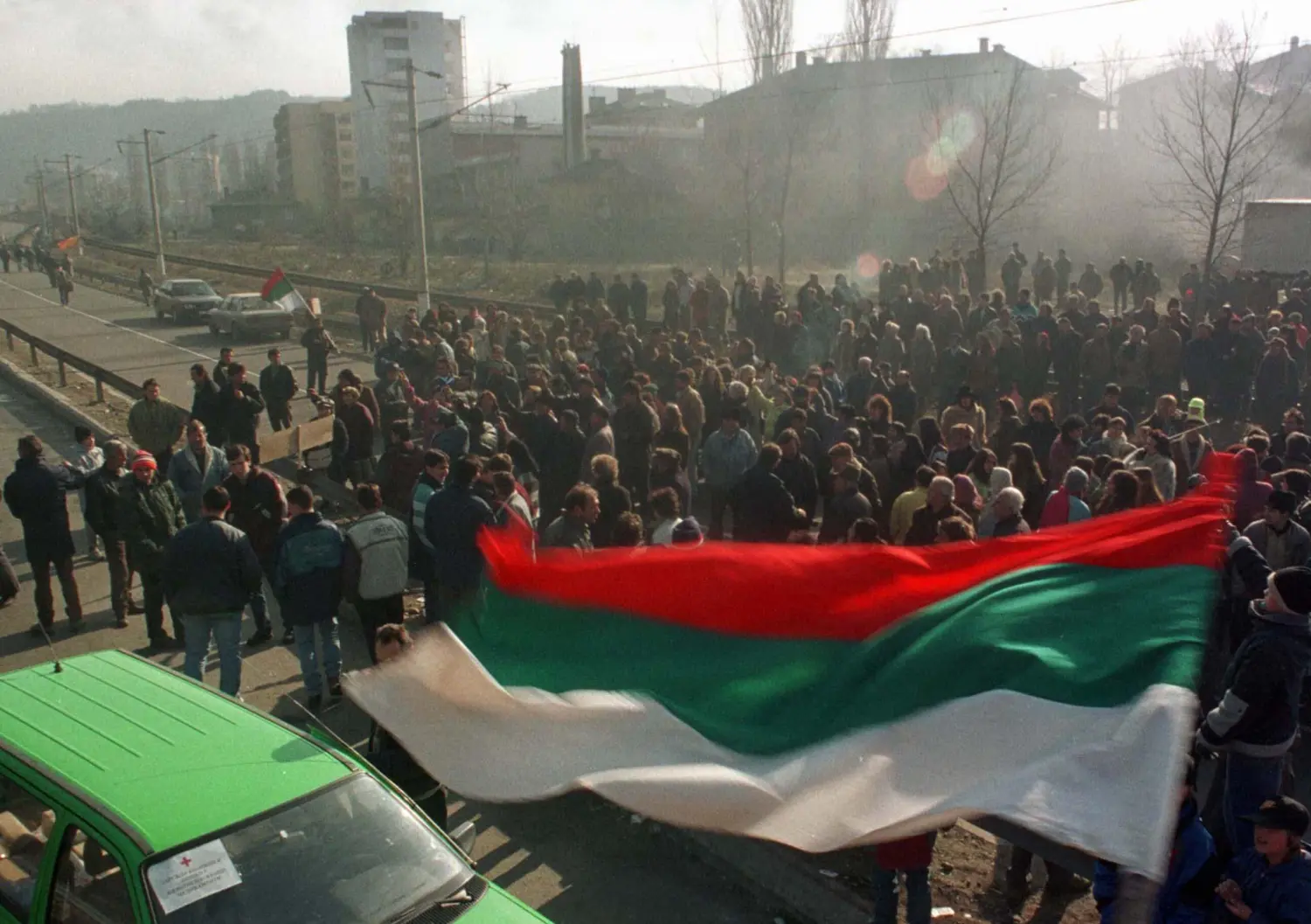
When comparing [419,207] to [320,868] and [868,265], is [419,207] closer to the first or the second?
[320,868]

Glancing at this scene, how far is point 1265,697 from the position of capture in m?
5.68

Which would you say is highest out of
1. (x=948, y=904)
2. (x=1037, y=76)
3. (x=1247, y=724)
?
(x=1037, y=76)

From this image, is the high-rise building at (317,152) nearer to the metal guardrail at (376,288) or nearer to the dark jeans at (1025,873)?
the metal guardrail at (376,288)

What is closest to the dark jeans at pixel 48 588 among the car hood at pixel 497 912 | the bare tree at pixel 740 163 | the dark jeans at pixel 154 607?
the dark jeans at pixel 154 607

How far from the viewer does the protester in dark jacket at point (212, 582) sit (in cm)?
821

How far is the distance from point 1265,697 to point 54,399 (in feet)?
68.7

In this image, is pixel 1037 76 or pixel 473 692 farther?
pixel 1037 76

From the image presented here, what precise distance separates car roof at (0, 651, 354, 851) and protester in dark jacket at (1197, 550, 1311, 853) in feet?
14.2

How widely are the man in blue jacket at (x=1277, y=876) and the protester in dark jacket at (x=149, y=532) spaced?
27.2 feet

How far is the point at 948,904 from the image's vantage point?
605cm

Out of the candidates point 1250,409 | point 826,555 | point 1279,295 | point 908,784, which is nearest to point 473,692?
point 826,555

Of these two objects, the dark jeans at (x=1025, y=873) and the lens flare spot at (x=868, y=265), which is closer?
the dark jeans at (x=1025, y=873)

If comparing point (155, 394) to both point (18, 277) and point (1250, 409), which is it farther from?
point (18, 277)

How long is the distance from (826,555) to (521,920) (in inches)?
79.3
